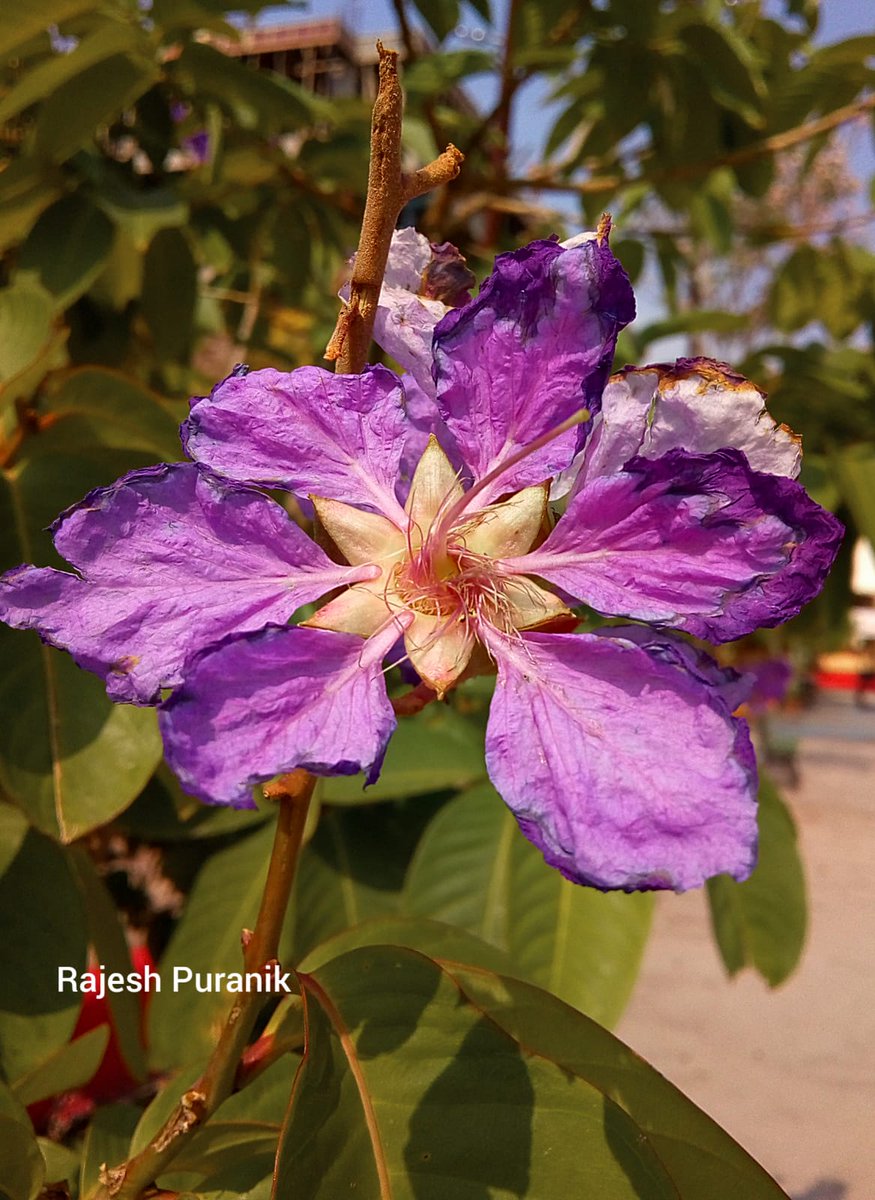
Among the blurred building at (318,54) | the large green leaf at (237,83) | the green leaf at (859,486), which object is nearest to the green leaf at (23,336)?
the large green leaf at (237,83)

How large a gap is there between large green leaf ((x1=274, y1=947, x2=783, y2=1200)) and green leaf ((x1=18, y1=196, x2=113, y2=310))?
0.68 meters

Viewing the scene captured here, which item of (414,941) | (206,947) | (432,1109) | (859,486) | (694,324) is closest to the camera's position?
(432,1109)

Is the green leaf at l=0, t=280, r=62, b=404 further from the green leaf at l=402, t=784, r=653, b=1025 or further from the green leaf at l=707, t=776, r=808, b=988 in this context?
the green leaf at l=707, t=776, r=808, b=988

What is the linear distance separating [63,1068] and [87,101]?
0.76 m

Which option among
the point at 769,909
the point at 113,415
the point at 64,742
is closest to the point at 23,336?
the point at 113,415

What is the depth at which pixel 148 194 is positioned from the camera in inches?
41.0

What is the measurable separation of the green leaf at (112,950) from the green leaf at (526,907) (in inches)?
10.4

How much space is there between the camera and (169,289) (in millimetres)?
1130

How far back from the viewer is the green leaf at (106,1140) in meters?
0.70

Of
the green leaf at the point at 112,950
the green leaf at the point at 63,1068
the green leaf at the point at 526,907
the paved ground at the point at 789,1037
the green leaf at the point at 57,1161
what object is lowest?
the paved ground at the point at 789,1037

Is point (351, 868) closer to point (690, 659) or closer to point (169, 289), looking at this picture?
point (169, 289)

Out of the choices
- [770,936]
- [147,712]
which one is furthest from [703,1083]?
[147,712]

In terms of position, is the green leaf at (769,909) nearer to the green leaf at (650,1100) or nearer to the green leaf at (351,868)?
the green leaf at (351,868)

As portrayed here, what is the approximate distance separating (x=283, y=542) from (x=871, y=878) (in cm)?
390
